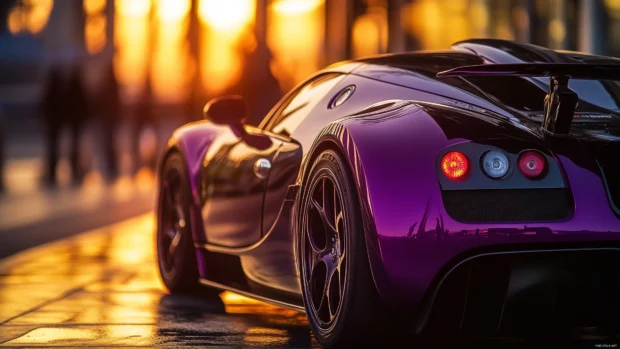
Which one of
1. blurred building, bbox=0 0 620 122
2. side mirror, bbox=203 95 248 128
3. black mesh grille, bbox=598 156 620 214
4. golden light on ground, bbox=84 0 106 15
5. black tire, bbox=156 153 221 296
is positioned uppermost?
black mesh grille, bbox=598 156 620 214

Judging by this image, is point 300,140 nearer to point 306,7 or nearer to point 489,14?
point 489,14

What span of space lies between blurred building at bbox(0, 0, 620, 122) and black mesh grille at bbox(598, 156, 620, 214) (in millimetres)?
21916

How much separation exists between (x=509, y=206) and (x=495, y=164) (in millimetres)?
141

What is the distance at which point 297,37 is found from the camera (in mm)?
42875

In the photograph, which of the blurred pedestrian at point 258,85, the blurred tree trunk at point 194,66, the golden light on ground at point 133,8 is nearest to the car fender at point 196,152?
the blurred pedestrian at point 258,85

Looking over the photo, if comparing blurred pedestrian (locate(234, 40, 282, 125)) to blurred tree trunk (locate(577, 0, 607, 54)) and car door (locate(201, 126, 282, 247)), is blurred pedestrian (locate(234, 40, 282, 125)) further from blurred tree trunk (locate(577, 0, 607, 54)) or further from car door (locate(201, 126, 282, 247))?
car door (locate(201, 126, 282, 247))

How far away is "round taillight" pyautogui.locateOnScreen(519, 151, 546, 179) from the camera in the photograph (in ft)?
13.5

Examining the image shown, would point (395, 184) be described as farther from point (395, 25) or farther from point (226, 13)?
point (395, 25)

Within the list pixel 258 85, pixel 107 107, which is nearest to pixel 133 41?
pixel 107 107

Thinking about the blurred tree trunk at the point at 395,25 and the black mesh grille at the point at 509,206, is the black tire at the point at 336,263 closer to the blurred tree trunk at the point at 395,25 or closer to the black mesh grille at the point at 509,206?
the black mesh grille at the point at 509,206

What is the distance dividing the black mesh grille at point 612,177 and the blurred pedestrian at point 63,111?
20.5 meters

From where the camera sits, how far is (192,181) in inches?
267

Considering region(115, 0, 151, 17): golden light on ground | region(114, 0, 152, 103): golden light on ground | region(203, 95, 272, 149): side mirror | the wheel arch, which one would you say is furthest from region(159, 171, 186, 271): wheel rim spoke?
region(115, 0, 151, 17): golden light on ground

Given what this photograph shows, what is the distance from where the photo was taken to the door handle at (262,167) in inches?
221
